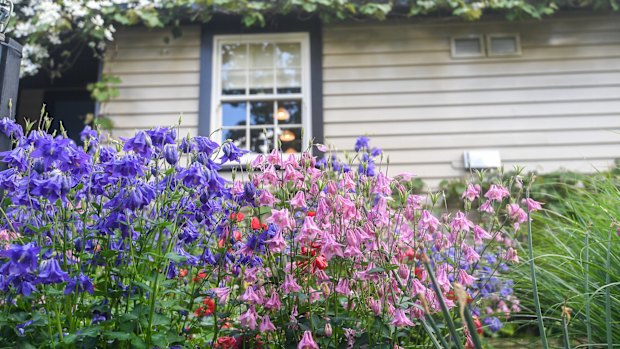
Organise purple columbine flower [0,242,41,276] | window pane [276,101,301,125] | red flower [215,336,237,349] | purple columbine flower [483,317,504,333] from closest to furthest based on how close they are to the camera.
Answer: purple columbine flower [0,242,41,276]
red flower [215,336,237,349]
purple columbine flower [483,317,504,333]
window pane [276,101,301,125]

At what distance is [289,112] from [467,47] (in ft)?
6.49

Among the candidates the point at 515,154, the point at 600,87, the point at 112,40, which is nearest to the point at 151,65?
the point at 112,40

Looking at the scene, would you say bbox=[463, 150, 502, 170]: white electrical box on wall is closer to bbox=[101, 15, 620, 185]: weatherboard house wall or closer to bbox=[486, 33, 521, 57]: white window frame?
bbox=[101, 15, 620, 185]: weatherboard house wall

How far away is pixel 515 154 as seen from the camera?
505cm

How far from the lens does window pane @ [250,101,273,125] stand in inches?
211

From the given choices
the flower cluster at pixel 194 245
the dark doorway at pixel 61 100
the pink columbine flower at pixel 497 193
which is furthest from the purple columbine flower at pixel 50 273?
the dark doorway at pixel 61 100

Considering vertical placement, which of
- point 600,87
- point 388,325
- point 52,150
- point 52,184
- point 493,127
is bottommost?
point 388,325

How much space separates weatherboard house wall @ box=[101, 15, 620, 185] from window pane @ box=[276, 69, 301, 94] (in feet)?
0.96

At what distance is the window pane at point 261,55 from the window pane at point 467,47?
195cm

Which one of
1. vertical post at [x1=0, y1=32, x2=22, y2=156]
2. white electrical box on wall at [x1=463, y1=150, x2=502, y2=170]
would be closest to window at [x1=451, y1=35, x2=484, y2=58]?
white electrical box on wall at [x1=463, y1=150, x2=502, y2=170]

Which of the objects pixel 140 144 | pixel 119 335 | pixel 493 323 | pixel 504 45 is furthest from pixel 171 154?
pixel 504 45

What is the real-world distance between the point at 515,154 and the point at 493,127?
1.13 feet

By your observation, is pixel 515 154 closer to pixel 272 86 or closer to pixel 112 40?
pixel 272 86

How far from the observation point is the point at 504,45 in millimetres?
5312
